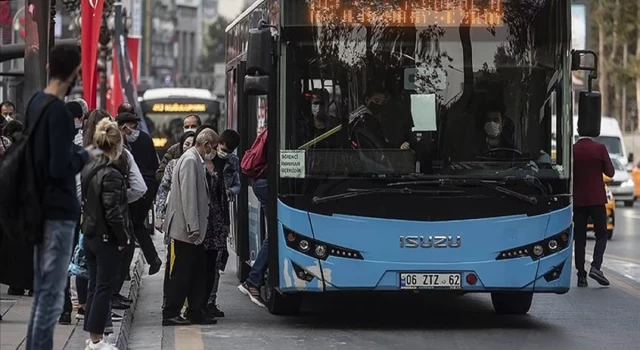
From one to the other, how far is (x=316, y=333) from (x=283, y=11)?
8.55ft

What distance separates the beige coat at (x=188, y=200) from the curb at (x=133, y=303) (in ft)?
2.81

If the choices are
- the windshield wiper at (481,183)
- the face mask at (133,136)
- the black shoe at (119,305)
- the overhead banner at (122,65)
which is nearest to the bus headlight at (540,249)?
the windshield wiper at (481,183)

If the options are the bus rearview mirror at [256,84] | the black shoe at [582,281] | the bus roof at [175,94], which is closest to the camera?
the bus rearview mirror at [256,84]

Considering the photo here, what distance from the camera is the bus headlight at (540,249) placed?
1198cm

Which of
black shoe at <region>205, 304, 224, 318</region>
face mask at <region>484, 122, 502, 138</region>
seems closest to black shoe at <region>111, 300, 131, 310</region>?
black shoe at <region>205, 304, 224, 318</region>

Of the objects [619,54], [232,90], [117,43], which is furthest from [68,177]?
[619,54]

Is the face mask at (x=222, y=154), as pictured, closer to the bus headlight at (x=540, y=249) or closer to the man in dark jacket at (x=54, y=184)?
the bus headlight at (x=540, y=249)

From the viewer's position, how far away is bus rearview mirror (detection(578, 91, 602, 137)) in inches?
484

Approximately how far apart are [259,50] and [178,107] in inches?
1387

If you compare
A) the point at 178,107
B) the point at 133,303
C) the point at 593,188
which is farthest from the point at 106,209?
the point at 178,107

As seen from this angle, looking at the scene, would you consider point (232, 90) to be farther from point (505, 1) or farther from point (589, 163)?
point (505, 1)

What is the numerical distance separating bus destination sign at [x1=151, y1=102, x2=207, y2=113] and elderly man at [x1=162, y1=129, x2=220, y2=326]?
3394 cm

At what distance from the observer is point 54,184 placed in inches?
313

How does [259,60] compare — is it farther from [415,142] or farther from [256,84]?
[415,142]
